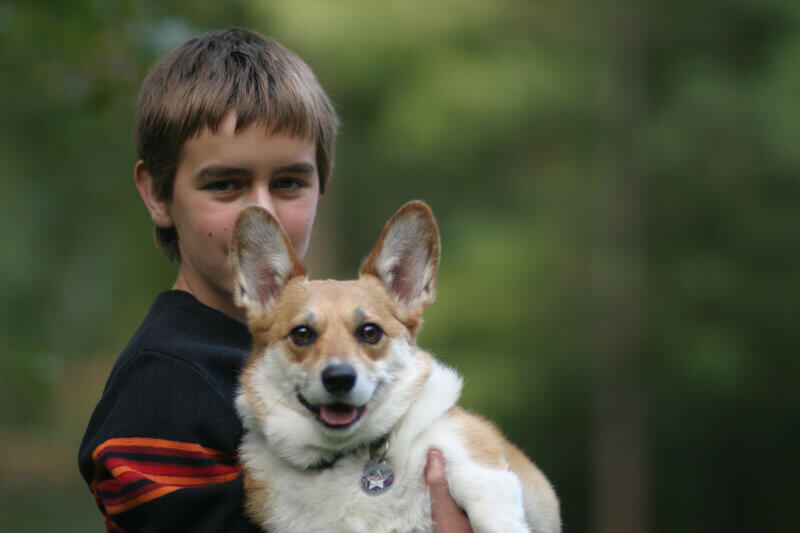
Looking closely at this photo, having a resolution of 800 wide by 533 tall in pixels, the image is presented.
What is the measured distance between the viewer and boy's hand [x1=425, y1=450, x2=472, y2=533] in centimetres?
309

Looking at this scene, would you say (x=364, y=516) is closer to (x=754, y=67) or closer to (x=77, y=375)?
(x=754, y=67)

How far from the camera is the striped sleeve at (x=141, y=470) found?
9.34 ft

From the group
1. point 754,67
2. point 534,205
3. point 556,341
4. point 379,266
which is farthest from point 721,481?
point 379,266

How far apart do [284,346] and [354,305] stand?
0.32m

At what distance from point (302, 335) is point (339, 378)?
0.32m

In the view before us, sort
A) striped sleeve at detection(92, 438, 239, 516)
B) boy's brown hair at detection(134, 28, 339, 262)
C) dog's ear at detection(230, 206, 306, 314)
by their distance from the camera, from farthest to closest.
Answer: boy's brown hair at detection(134, 28, 339, 262), dog's ear at detection(230, 206, 306, 314), striped sleeve at detection(92, 438, 239, 516)

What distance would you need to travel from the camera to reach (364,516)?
10.2ft

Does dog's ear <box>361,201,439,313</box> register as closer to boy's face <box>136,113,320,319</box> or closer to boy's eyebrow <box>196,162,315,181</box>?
boy's face <box>136,113,320,319</box>

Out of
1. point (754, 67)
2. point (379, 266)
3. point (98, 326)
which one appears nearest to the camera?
point (379, 266)

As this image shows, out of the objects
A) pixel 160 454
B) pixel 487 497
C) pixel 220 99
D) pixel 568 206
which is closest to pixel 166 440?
pixel 160 454

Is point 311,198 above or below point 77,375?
above

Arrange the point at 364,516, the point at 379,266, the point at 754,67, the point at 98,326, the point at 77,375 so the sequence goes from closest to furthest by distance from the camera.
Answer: the point at 364,516
the point at 379,266
the point at 754,67
the point at 98,326
the point at 77,375

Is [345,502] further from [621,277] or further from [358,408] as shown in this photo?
[621,277]

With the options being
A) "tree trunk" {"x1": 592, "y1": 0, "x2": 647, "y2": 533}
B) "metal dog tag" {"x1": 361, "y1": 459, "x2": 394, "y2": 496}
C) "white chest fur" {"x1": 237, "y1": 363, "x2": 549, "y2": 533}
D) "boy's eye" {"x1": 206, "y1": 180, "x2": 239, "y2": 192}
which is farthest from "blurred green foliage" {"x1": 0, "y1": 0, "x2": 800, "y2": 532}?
"metal dog tag" {"x1": 361, "y1": 459, "x2": 394, "y2": 496}
